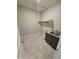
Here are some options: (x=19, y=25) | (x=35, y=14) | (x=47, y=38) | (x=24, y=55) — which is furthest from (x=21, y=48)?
(x=35, y=14)

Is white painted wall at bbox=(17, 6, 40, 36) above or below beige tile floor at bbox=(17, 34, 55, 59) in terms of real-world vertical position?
above

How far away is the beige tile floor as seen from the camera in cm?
120

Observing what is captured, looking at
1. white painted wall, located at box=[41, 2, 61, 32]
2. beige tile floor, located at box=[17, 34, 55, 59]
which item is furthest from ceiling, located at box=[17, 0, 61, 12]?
beige tile floor, located at box=[17, 34, 55, 59]

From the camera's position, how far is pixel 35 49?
Answer: 126cm

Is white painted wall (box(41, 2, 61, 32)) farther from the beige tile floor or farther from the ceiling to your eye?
the beige tile floor

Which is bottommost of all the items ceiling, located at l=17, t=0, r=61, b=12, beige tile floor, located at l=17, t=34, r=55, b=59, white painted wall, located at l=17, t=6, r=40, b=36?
beige tile floor, located at l=17, t=34, r=55, b=59

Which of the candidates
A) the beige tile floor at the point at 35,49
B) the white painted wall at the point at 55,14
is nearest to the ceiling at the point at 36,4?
the white painted wall at the point at 55,14

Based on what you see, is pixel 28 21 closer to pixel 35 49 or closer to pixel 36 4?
pixel 36 4

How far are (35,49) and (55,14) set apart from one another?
0.68 metres

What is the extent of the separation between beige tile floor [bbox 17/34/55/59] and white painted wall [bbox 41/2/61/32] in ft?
1.04

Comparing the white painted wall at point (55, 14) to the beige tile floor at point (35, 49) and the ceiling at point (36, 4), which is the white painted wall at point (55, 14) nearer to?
the ceiling at point (36, 4)

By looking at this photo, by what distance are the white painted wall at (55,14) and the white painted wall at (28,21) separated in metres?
0.15
